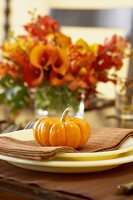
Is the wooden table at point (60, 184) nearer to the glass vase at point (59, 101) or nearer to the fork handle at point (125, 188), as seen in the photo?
the fork handle at point (125, 188)

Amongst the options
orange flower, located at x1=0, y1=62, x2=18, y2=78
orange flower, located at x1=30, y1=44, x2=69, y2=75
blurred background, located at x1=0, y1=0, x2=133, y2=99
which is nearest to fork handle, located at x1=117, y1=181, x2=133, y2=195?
orange flower, located at x1=30, y1=44, x2=69, y2=75

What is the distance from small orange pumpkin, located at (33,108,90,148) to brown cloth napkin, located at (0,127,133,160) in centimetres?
2

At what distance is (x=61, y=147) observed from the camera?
37.7 inches

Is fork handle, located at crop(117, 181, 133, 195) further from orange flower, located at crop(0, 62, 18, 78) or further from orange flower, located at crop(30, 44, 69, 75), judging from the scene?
orange flower, located at crop(0, 62, 18, 78)

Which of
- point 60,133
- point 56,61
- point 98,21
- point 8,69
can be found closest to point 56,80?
point 56,61

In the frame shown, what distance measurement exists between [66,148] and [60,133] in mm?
67

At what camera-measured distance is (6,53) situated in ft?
5.41

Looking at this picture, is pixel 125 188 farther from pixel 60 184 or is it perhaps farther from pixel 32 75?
pixel 32 75

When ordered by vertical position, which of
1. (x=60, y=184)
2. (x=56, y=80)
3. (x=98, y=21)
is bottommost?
(x=60, y=184)

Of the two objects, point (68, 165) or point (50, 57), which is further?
point (50, 57)

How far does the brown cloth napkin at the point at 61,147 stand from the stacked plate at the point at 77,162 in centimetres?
1

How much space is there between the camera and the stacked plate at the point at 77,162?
0.93m

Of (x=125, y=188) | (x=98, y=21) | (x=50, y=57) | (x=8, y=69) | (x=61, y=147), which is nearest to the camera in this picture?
(x=125, y=188)

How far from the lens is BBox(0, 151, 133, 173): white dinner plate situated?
931 millimetres
